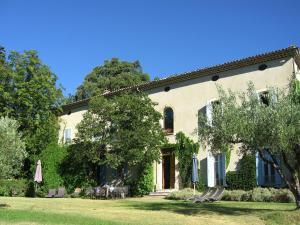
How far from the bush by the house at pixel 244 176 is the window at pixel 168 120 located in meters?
5.55

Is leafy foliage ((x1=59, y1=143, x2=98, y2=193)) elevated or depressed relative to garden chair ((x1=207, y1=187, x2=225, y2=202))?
elevated

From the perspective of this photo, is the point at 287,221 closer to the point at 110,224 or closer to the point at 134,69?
the point at 110,224

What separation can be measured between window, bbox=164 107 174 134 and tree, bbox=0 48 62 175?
910 centimetres

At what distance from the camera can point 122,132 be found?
25.6 metres

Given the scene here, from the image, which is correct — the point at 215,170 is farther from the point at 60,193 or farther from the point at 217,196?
the point at 60,193

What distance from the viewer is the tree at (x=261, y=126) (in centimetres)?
1352

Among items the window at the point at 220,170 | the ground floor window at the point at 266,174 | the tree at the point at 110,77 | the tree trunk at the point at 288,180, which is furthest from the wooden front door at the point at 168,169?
the tree at the point at 110,77

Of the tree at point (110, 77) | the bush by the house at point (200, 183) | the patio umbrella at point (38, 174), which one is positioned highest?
the tree at point (110, 77)

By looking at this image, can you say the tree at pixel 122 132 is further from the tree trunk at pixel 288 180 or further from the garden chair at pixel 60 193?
the tree trunk at pixel 288 180

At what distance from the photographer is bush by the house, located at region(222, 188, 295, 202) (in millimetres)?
19547

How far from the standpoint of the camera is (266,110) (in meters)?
13.9

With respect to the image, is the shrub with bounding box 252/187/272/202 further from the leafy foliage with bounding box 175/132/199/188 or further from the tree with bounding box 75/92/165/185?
the tree with bounding box 75/92/165/185

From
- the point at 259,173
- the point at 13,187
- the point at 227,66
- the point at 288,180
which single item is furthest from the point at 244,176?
the point at 13,187

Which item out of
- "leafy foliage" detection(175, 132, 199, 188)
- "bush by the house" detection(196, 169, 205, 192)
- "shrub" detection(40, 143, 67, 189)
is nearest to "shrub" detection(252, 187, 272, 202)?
"bush by the house" detection(196, 169, 205, 192)
